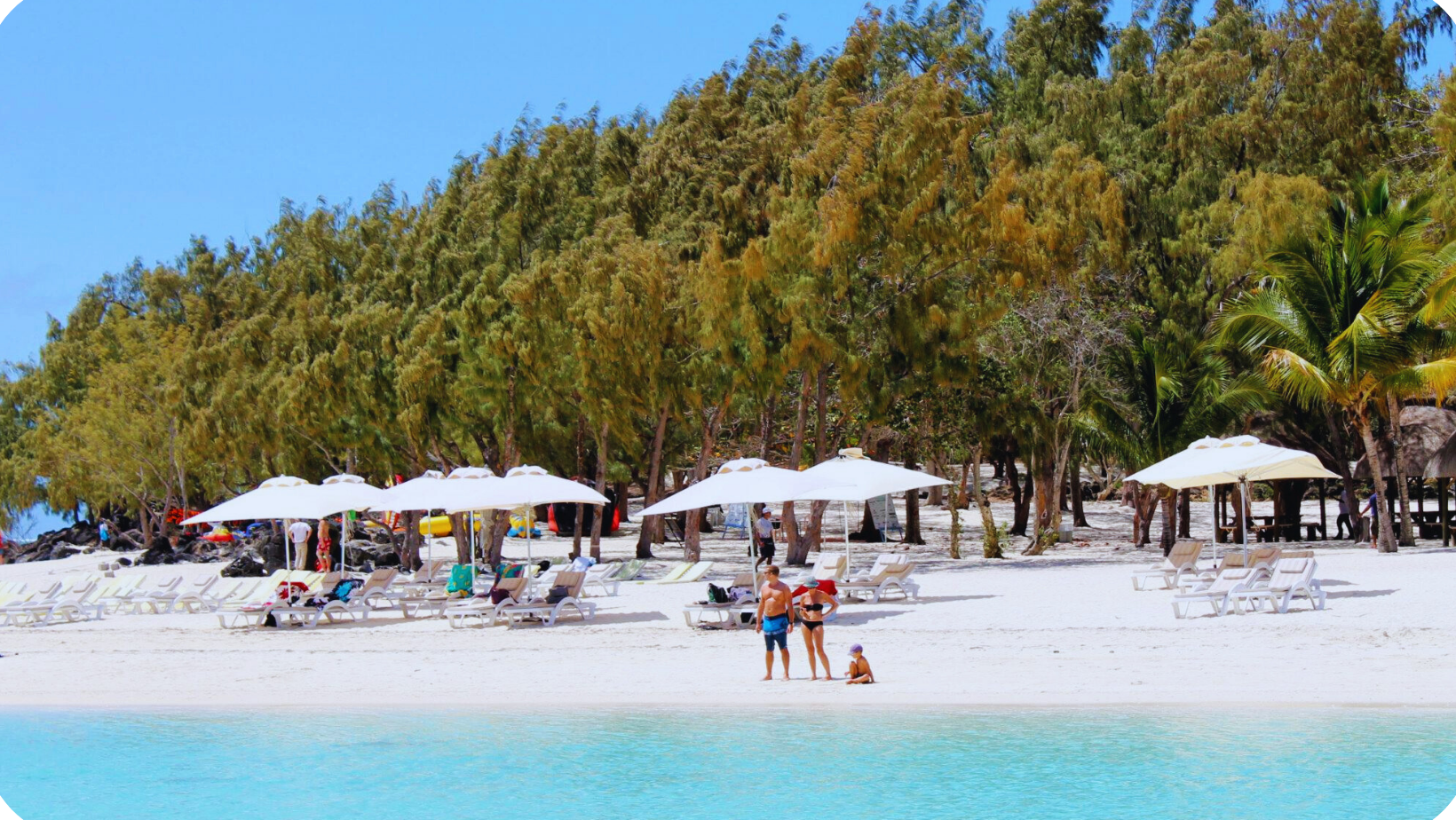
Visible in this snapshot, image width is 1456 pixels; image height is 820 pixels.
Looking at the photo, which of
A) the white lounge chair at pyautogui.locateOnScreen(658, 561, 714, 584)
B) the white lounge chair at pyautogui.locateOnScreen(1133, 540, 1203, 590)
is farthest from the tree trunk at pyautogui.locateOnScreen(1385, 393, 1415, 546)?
the white lounge chair at pyautogui.locateOnScreen(658, 561, 714, 584)

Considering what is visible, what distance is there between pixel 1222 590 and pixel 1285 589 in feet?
2.28

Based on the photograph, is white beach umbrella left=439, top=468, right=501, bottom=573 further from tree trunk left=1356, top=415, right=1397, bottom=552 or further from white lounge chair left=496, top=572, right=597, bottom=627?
tree trunk left=1356, top=415, right=1397, bottom=552

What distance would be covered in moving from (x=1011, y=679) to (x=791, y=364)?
1327 centimetres

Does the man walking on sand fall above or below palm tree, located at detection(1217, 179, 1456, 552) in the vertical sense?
below

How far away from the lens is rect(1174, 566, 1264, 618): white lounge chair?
15914 mm

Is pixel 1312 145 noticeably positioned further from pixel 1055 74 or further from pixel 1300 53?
pixel 1055 74

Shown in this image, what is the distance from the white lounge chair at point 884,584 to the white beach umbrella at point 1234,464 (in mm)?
3628

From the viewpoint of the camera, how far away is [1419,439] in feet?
100

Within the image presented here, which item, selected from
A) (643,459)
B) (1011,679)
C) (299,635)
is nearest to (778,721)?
(1011,679)

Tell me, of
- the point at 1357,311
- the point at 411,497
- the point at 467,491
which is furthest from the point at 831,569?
the point at 1357,311

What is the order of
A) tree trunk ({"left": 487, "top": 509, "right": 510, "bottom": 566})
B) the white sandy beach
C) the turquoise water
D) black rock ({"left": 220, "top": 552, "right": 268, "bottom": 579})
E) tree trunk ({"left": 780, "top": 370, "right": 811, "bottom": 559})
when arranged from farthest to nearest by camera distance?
black rock ({"left": 220, "top": 552, "right": 268, "bottom": 579}) → tree trunk ({"left": 487, "top": 509, "right": 510, "bottom": 566}) → tree trunk ({"left": 780, "top": 370, "right": 811, "bottom": 559}) → the white sandy beach → the turquoise water

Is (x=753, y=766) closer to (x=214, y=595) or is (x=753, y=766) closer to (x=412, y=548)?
(x=214, y=595)

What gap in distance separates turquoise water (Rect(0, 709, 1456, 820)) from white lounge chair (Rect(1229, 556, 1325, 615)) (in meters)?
5.30

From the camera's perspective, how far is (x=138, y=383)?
44562mm
